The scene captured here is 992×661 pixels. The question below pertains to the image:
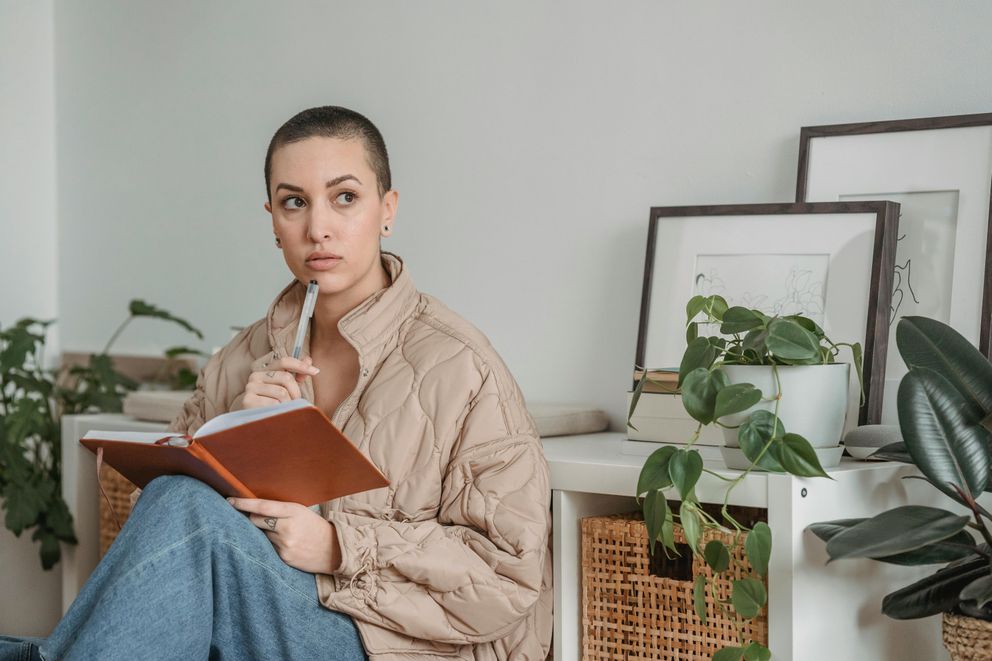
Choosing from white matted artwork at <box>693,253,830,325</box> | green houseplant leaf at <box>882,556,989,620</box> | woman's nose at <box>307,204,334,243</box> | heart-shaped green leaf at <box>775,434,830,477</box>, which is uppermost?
woman's nose at <box>307,204,334,243</box>

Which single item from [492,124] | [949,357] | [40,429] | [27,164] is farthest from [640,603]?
[27,164]

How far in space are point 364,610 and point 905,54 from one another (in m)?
1.16

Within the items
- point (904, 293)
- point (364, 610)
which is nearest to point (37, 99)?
point (364, 610)

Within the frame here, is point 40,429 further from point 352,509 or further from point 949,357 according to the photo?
point 949,357

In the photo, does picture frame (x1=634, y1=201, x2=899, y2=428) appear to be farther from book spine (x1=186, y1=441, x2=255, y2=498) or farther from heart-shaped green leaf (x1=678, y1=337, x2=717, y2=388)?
book spine (x1=186, y1=441, x2=255, y2=498)

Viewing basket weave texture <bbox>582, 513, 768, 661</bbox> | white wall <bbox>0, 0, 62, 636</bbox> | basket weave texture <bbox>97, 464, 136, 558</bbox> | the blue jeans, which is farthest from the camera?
white wall <bbox>0, 0, 62, 636</bbox>

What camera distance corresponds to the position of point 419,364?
163 cm

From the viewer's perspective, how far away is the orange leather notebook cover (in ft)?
4.38

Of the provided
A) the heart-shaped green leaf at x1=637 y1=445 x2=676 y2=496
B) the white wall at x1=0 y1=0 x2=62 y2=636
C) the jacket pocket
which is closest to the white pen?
the jacket pocket

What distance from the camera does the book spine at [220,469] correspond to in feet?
4.42

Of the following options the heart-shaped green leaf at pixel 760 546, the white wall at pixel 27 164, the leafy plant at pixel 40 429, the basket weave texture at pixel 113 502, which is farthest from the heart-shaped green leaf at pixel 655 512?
the white wall at pixel 27 164

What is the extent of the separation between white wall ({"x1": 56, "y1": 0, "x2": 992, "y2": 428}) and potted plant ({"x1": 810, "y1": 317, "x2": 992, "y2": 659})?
1.66 feet

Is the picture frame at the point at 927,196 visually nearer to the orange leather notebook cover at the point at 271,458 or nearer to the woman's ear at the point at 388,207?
the woman's ear at the point at 388,207

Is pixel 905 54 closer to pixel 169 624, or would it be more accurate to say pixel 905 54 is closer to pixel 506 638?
pixel 506 638
